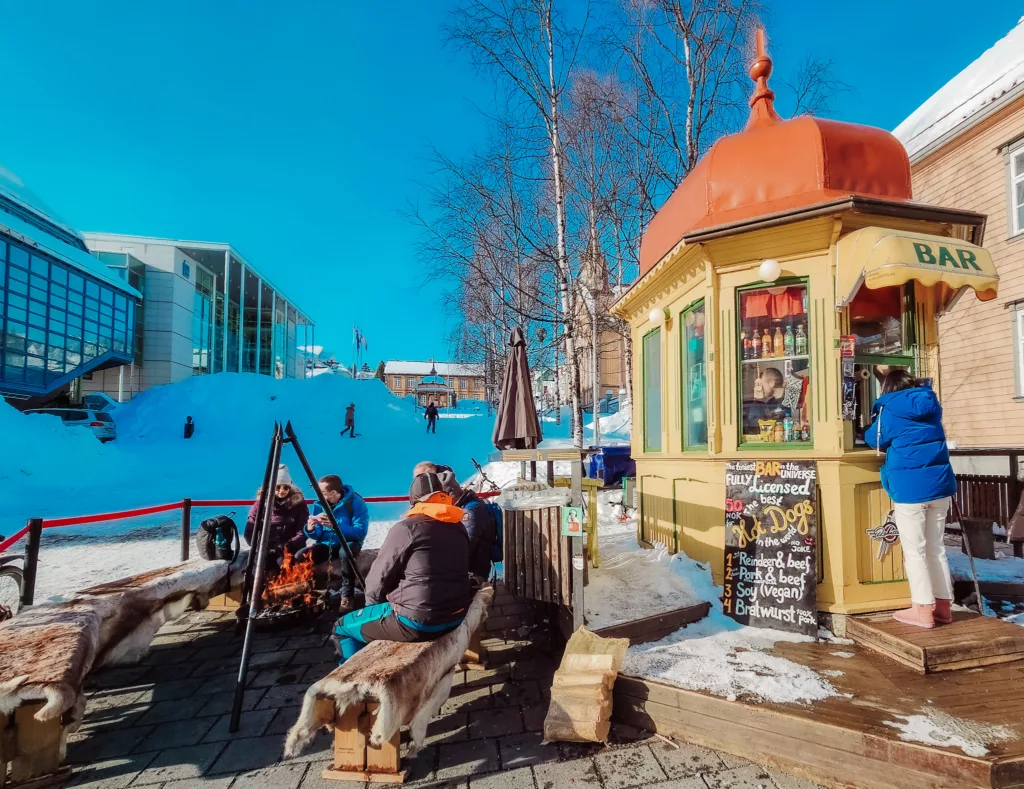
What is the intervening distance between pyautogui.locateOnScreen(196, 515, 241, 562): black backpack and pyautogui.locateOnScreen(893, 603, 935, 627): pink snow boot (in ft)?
20.5

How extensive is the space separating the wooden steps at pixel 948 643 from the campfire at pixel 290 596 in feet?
16.0

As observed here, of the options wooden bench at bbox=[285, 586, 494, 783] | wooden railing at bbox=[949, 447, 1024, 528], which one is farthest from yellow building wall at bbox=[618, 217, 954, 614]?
wooden railing at bbox=[949, 447, 1024, 528]

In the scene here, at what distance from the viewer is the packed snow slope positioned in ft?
41.0

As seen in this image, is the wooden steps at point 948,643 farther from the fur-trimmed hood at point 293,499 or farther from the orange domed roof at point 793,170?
the fur-trimmed hood at point 293,499

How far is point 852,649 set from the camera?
369 cm

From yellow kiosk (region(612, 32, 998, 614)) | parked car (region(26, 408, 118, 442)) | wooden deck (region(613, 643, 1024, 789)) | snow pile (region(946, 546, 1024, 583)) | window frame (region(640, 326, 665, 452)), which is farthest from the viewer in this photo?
parked car (region(26, 408, 118, 442))

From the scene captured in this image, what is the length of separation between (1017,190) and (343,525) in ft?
44.5

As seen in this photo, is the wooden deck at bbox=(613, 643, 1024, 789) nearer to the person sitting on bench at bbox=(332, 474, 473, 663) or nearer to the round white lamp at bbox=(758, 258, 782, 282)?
the person sitting on bench at bbox=(332, 474, 473, 663)

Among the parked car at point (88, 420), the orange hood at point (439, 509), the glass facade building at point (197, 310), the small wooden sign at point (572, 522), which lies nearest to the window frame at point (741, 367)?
the small wooden sign at point (572, 522)

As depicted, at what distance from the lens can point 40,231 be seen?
72.4ft

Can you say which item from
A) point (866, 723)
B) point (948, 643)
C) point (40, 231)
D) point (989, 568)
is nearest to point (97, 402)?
point (40, 231)

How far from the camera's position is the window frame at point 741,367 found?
14.1ft

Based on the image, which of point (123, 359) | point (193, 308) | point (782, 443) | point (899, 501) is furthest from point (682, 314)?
point (193, 308)

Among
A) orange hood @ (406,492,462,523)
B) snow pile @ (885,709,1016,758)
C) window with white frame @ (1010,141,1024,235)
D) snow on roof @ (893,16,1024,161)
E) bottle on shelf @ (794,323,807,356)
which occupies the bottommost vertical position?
snow pile @ (885,709,1016,758)
